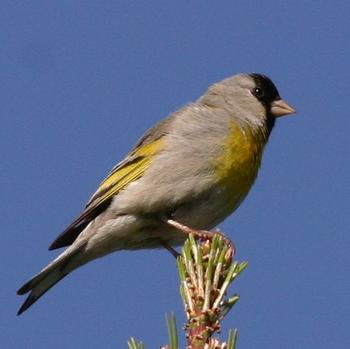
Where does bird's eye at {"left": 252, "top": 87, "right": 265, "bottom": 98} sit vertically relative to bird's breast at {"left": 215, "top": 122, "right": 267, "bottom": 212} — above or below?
above

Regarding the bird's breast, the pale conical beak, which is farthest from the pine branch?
the pale conical beak

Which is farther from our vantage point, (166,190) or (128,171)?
(128,171)

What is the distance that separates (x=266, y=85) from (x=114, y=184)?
5.64ft

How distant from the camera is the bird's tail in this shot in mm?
5004

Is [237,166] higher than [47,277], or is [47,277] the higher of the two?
[237,166]

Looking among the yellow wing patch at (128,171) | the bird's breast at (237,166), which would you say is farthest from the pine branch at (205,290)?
the yellow wing patch at (128,171)

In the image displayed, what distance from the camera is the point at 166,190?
525 centimetres

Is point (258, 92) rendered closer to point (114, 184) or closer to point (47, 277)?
point (114, 184)

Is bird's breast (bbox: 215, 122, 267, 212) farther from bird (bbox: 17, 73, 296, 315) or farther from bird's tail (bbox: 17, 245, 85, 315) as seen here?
bird's tail (bbox: 17, 245, 85, 315)

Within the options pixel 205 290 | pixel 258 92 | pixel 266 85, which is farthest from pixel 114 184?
pixel 205 290

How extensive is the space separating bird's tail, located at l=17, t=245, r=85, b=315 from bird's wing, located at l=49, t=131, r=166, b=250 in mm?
159

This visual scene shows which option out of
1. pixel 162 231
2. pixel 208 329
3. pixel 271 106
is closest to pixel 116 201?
pixel 162 231

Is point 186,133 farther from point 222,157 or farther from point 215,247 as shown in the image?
point 215,247

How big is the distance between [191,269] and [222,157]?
90.8 inches
